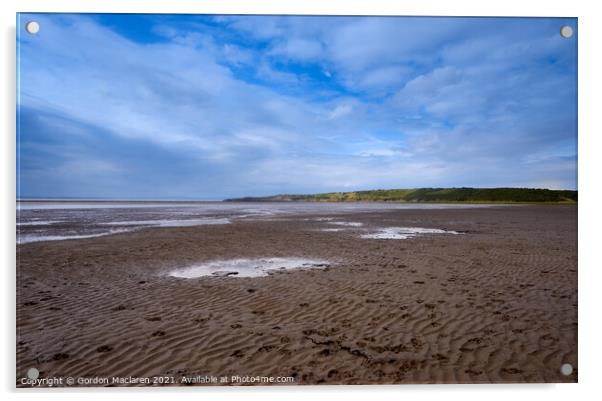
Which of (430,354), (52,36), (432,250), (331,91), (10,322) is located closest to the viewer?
(430,354)

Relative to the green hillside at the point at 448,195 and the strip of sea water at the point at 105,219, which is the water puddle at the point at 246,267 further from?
the green hillside at the point at 448,195

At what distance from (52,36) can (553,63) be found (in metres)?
9.75

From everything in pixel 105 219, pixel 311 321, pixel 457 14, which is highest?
pixel 457 14

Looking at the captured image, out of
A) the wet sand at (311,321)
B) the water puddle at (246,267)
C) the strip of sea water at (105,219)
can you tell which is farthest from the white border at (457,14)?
the water puddle at (246,267)

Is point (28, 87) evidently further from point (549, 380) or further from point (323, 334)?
point (549, 380)

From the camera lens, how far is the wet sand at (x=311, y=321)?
4.54 meters

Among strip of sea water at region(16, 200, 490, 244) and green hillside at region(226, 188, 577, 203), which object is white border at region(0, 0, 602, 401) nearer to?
strip of sea water at region(16, 200, 490, 244)

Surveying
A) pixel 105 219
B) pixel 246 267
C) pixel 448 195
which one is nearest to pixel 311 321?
pixel 246 267

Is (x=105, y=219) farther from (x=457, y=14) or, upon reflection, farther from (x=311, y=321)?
(x=457, y=14)

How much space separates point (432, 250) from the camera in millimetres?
12234

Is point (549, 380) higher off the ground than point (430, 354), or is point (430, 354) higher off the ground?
point (430, 354)

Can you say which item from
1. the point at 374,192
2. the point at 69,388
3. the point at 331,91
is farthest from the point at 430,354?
the point at 374,192

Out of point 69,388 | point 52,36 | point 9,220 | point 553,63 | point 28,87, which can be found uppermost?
point 52,36

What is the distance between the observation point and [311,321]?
5566 millimetres
